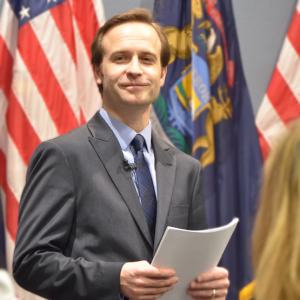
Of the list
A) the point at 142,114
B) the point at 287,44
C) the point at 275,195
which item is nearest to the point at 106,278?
the point at 142,114

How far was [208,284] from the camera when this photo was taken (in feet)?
4.53

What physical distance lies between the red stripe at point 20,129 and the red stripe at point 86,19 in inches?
22.6

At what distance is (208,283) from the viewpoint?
1.38 meters

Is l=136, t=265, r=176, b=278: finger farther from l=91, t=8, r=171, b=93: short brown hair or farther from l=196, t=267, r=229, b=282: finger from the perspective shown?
l=91, t=8, r=171, b=93: short brown hair

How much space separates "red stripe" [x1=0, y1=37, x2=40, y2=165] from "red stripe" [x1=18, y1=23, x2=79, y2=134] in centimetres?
12

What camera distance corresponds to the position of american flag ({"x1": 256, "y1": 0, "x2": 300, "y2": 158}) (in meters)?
3.03

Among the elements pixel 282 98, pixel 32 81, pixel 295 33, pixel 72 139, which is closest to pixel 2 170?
pixel 32 81

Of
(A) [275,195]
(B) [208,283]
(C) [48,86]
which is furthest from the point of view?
(C) [48,86]

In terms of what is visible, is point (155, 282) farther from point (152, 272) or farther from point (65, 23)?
point (65, 23)

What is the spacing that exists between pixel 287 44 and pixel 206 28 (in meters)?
0.66

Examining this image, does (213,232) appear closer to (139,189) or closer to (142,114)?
(139,189)

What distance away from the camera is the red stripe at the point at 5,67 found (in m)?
2.55

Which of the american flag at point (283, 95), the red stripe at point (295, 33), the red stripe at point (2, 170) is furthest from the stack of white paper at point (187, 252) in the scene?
the red stripe at point (295, 33)

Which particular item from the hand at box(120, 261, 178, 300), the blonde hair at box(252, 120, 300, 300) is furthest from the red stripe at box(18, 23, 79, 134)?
the blonde hair at box(252, 120, 300, 300)
